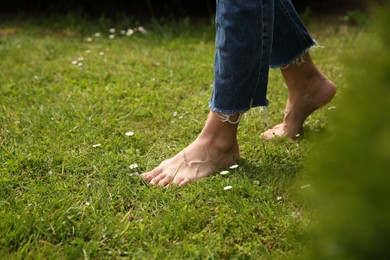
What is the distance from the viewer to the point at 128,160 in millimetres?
1995

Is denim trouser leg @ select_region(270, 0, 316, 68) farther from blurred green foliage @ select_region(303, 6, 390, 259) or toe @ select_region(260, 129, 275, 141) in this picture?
blurred green foliage @ select_region(303, 6, 390, 259)

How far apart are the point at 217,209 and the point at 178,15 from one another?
3380 mm

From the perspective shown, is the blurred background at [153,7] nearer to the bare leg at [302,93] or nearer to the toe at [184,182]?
the bare leg at [302,93]

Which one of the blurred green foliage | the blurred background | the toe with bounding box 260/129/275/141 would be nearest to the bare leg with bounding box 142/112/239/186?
the toe with bounding box 260/129/275/141

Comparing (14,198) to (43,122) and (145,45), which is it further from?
(145,45)

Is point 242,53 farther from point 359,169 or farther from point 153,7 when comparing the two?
point 153,7

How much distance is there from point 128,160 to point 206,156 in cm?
33

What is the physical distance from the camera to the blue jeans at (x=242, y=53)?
172 centimetres

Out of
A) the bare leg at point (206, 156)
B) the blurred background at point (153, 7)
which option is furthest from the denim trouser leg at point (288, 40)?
the blurred background at point (153, 7)

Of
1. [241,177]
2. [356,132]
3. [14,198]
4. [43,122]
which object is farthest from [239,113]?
[356,132]

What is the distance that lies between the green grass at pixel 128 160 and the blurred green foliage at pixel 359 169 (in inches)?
5.0

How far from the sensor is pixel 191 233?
4.95ft

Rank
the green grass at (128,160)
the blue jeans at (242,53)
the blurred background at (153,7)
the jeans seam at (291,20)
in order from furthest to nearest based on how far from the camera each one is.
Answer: the blurred background at (153,7)
the jeans seam at (291,20)
the blue jeans at (242,53)
the green grass at (128,160)

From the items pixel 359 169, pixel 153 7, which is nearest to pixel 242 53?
pixel 359 169
